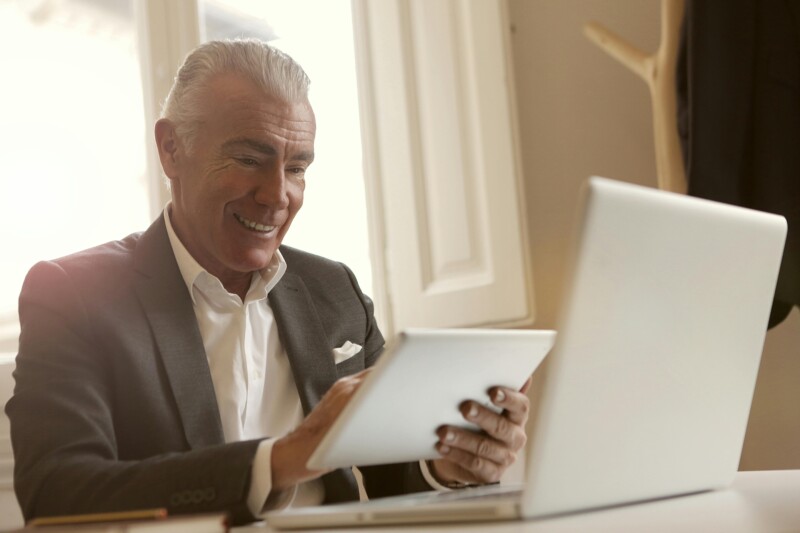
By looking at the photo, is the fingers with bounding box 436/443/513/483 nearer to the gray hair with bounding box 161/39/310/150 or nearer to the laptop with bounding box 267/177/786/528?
the laptop with bounding box 267/177/786/528

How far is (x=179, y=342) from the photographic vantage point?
1.56 m

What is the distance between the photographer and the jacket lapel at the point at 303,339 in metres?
1.71

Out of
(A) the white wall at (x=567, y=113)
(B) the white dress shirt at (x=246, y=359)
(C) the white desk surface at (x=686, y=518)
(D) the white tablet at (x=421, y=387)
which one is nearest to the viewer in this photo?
(C) the white desk surface at (x=686, y=518)

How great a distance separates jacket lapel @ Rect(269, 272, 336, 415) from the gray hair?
318 millimetres

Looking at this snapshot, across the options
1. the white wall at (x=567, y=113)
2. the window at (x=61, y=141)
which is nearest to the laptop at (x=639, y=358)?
the white wall at (x=567, y=113)

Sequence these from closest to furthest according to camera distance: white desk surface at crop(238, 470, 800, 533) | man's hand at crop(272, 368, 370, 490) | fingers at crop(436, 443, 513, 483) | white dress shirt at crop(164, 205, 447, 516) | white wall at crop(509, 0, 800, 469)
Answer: white desk surface at crop(238, 470, 800, 533) → man's hand at crop(272, 368, 370, 490) → fingers at crop(436, 443, 513, 483) → white dress shirt at crop(164, 205, 447, 516) → white wall at crop(509, 0, 800, 469)

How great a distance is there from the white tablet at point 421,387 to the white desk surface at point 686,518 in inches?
4.6

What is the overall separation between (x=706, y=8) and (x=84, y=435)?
1.47m

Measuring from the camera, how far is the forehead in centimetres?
174

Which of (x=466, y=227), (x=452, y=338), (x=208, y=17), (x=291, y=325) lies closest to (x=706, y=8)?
(x=466, y=227)

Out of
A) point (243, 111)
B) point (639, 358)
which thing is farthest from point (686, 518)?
point (243, 111)

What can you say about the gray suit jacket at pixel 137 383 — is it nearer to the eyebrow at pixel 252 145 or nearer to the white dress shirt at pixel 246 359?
the white dress shirt at pixel 246 359

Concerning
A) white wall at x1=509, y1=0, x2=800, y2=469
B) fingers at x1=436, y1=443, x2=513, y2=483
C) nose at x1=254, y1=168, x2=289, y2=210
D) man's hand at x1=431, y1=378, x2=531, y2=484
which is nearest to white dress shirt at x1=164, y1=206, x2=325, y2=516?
nose at x1=254, y1=168, x2=289, y2=210

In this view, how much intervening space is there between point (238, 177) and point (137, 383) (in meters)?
0.43
